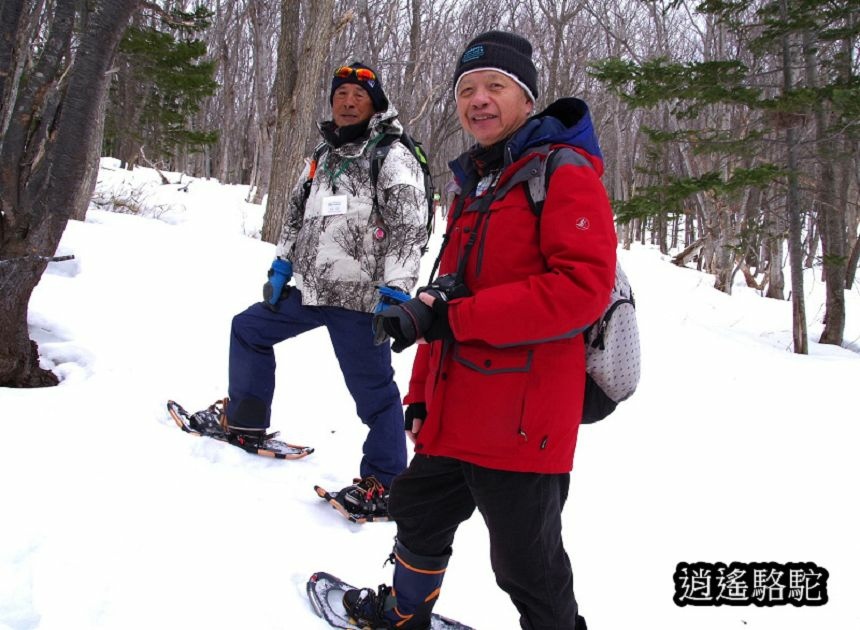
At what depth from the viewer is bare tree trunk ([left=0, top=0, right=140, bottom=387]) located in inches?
123

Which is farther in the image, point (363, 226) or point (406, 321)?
point (363, 226)

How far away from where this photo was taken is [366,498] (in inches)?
111

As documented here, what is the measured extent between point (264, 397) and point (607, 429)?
2.48 m

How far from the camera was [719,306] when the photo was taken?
1205 cm

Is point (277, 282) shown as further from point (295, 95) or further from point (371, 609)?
point (295, 95)

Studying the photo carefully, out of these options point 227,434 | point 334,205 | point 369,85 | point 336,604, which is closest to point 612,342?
point 336,604

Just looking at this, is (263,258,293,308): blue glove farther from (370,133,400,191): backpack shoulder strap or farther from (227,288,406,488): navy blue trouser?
(370,133,400,191): backpack shoulder strap

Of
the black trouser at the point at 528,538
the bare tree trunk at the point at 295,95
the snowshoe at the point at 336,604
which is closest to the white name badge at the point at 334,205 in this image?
the black trouser at the point at 528,538

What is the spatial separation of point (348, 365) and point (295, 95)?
6.32m

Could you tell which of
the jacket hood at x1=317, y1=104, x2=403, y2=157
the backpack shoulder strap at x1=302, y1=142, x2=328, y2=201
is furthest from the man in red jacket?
the backpack shoulder strap at x1=302, y1=142, x2=328, y2=201

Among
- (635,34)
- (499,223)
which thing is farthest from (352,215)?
(635,34)

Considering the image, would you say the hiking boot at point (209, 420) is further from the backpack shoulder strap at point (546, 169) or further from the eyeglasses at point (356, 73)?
the backpack shoulder strap at point (546, 169)

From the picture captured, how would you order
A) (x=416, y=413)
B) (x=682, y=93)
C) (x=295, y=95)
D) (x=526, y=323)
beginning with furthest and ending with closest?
(x=295, y=95) < (x=682, y=93) < (x=416, y=413) < (x=526, y=323)

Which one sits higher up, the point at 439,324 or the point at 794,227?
the point at 794,227
